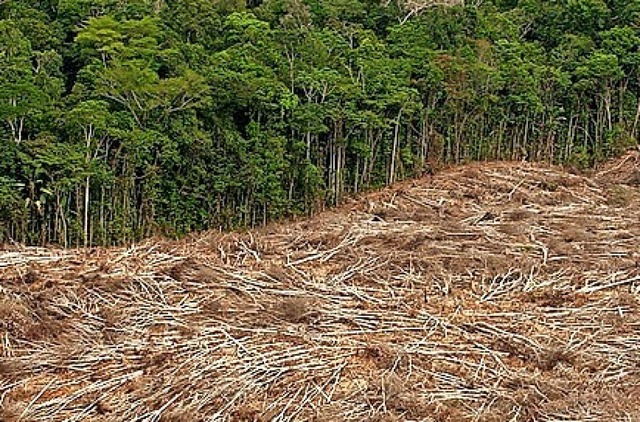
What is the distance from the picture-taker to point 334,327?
4.59 meters

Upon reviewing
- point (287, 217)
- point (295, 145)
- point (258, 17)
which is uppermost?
point (258, 17)

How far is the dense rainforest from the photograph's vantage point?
343 inches

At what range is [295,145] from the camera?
10.2 meters

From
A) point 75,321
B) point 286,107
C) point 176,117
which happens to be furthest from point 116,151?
point 75,321

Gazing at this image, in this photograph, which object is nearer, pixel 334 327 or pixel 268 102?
pixel 334 327

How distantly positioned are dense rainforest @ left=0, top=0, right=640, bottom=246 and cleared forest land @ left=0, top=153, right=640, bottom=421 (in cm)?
242

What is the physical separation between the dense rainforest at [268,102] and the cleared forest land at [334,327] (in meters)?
2.42

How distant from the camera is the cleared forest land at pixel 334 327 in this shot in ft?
11.9

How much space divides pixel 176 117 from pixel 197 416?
6338 millimetres

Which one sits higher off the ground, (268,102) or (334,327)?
(268,102)

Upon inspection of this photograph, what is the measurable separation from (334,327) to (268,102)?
559 centimetres

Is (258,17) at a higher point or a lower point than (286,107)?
higher

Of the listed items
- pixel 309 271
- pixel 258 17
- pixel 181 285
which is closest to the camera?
pixel 181 285

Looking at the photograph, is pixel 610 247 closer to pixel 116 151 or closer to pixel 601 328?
pixel 601 328
